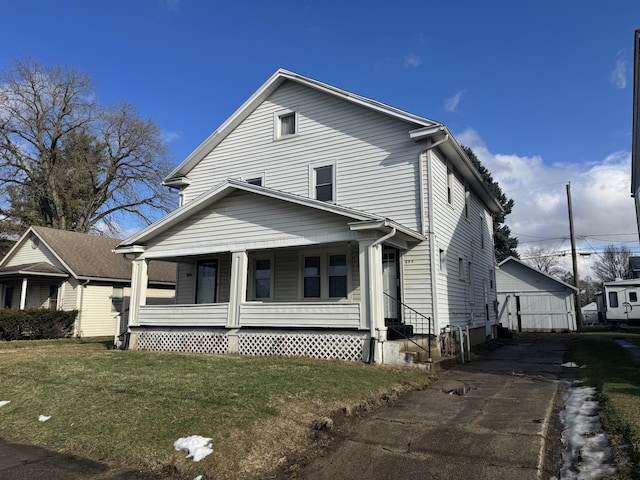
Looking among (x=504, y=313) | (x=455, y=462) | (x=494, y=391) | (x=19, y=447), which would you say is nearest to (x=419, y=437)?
(x=455, y=462)

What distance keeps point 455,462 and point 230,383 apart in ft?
14.5

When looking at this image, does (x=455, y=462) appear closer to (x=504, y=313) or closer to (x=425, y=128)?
(x=425, y=128)

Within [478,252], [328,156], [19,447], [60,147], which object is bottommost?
[19,447]

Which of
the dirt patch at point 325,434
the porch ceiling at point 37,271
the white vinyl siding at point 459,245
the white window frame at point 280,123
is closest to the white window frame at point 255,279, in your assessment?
the white window frame at point 280,123

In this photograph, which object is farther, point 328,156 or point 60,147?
point 60,147

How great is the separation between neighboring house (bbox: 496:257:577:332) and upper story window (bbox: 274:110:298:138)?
20708 millimetres

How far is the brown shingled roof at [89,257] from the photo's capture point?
24.1 m

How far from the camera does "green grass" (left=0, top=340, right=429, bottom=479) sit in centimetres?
531

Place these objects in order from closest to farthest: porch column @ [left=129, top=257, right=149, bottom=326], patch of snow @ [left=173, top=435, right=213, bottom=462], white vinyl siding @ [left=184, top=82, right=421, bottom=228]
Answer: patch of snow @ [left=173, top=435, right=213, bottom=462] → white vinyl siding @ [left=184, top=82, right=421, bottom=228] → porch column @ [left=129, top=257, right=149, bottom=326]

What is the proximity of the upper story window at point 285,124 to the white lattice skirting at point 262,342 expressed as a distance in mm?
7476

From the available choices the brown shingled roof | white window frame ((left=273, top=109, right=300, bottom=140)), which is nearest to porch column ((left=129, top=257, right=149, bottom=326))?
white window frame ((left=273, top=109, right=300, bottom=140))

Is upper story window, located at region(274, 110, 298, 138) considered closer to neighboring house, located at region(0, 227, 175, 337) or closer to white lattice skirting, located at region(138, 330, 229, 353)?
white lattice skirting, located at region(138, 330, 229, 353)

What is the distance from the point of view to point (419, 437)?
5.82m

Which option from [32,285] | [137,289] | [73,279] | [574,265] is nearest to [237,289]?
[137,289]
